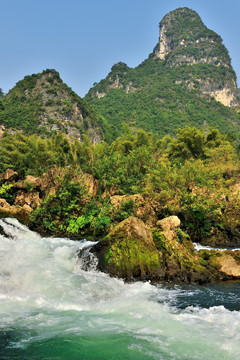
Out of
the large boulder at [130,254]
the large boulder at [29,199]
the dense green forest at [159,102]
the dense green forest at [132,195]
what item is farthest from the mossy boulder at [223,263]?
the dense green forest at [159,102]

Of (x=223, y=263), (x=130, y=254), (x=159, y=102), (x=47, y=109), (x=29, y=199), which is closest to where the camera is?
(x=130, y=254)

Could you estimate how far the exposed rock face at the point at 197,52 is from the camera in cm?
10812

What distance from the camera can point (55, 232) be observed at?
41.9 ft

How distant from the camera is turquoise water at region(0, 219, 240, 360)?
416 centimetres

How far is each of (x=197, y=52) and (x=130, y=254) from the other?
137 meters

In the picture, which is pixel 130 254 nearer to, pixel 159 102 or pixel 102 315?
pixel 102 315

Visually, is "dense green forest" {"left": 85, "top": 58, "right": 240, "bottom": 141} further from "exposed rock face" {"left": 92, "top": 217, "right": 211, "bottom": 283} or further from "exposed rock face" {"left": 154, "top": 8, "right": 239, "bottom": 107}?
"exposed rock face" {"left": 92, "top": 217, "right": 211, "bottom": 283}

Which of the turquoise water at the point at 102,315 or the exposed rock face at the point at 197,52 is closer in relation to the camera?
the turquoise water at the point at 102,315

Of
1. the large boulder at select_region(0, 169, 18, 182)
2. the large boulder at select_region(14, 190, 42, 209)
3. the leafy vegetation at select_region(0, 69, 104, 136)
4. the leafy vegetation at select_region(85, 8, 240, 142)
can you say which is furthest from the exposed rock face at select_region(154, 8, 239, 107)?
the large boulder at select_region(14, 190, 42, 209)

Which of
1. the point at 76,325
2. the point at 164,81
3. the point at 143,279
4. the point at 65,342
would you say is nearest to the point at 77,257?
the point at 143,279

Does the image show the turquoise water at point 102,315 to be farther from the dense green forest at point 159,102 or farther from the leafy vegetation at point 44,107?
the dense green forest at point 159,102

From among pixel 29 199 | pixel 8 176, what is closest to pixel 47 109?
pixel 8 176

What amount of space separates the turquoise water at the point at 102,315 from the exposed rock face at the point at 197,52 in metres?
113

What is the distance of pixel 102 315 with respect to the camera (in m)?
5.47
